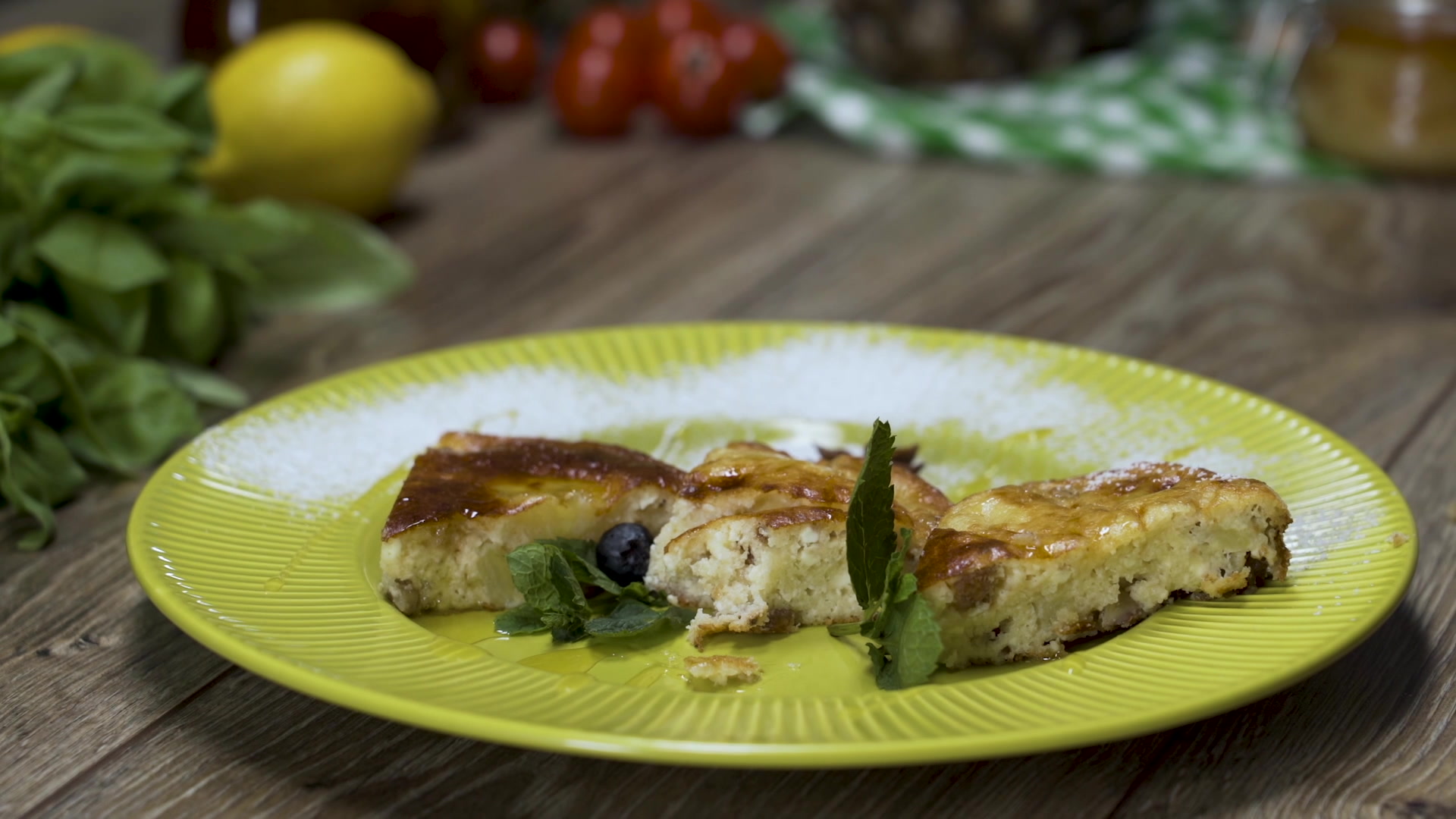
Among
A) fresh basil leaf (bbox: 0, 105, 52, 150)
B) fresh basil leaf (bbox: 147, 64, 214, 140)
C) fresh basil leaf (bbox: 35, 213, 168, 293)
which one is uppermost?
fresh basil leaf (bbox: 0, 105, 52, 150)

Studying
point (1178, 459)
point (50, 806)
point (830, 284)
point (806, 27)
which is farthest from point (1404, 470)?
point (806, 27)

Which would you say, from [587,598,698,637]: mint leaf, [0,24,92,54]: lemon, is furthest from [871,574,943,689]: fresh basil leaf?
[0,24,92,54]: lemon

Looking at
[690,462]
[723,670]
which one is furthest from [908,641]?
[690,462]

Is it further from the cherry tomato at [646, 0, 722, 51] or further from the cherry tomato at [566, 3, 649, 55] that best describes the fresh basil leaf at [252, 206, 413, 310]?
the cherry tomato at [646, 0, 722, 51]

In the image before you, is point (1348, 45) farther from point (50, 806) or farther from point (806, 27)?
point (50, 806)

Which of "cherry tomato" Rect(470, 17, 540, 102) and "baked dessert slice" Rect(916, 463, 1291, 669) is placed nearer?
"baked dessert slice" Rect(916, 463, 1291, 669)

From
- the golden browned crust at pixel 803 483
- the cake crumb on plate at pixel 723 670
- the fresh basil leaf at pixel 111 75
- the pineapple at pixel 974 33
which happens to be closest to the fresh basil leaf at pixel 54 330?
the fresh basil leaf at pixel 111 75
